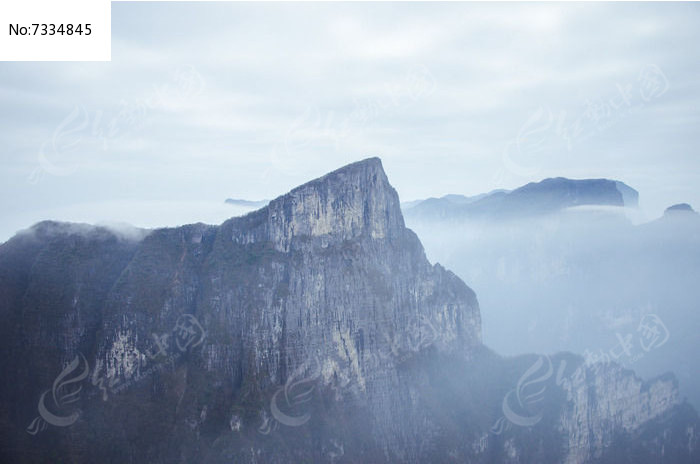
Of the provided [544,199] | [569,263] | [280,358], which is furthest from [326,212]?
[569,263]

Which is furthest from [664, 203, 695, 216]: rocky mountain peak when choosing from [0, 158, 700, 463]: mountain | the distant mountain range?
[0, 158, 700, 463]: mountain

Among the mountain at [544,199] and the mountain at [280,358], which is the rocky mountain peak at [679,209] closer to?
the mountain at [544,199]

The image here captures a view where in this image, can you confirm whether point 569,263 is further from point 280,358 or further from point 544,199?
point 280,358

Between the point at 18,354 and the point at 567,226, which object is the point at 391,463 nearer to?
the point at 18,354

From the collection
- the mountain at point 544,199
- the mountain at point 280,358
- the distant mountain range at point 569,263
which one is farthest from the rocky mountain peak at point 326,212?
the mountain at point 544,199

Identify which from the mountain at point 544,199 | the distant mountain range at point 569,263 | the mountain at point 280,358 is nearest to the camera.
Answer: the mountain at point 280,358

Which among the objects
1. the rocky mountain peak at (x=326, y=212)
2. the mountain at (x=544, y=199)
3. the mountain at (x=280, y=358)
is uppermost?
the mountain at (x=544, y=199)

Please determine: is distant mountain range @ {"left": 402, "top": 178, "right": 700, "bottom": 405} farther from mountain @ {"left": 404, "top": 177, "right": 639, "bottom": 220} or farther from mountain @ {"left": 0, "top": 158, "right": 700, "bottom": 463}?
mountain @ {"left": 0, "top": 158, "right": 700, "bottom": 463}

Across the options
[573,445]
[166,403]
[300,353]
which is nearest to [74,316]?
[166,403]
